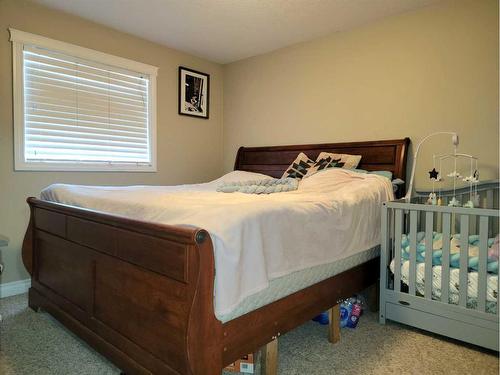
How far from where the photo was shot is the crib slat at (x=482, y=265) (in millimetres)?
1697

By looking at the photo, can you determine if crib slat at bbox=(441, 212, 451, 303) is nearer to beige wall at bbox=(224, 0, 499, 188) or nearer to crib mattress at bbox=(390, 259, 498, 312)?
crib mattress at bbox=(390, 259, 498, 312)

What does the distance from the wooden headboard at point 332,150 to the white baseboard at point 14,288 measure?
2.24 metres

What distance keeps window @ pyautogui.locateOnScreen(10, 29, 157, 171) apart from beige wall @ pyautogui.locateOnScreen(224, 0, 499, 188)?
121cm

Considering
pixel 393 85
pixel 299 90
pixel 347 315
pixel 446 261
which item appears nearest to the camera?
pixel 446 261

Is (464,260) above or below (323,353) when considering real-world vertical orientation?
above

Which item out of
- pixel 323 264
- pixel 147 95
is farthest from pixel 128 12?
pixel 323 264

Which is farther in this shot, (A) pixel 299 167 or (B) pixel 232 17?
(A) pixel 299 167

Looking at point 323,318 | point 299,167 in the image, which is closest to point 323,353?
point 323,318

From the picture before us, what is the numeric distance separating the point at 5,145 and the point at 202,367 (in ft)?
7.63

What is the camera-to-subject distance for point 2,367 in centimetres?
159

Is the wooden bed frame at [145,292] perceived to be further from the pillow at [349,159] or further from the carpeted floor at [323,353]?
the pillow at [349,159]

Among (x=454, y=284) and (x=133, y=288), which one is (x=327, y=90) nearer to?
(x=454, y=284)

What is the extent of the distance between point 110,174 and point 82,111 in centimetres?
60

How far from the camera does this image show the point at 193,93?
3697 mm
